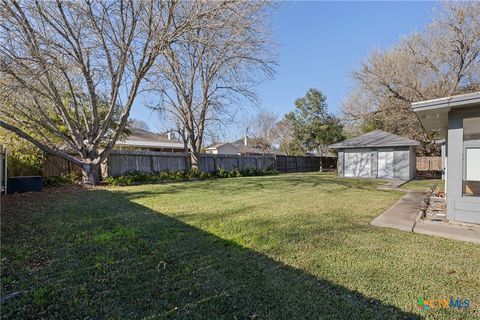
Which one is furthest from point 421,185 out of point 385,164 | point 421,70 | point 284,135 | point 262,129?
point 262,129

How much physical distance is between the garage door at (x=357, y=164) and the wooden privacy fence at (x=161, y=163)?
256 inches

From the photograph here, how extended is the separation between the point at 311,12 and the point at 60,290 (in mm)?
11464

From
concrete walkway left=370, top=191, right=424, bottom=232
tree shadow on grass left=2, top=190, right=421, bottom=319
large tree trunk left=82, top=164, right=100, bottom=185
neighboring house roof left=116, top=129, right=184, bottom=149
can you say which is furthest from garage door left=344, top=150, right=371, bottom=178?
neighboring house roof left=116, top=129, right=184, bottom=149

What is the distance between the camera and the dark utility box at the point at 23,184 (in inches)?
315

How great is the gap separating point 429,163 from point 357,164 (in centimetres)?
805

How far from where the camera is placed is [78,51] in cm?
963

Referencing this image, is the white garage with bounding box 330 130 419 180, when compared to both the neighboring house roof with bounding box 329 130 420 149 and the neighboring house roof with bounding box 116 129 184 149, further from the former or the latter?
the neighboring house roof with bounding box 116 129 184 149

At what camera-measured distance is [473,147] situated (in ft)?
15.1

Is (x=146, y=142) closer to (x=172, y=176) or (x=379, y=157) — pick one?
(x=172, y=176)

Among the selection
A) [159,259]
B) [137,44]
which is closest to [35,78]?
[137,44]

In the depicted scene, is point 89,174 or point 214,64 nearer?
point 89,174

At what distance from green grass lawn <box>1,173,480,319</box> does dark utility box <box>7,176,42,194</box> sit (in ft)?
12.8

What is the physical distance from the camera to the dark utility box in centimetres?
801

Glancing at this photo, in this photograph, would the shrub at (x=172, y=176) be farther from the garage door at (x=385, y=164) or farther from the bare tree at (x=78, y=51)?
the garage door at (x=385, y=164)
